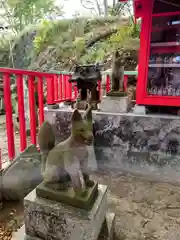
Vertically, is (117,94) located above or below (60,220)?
above

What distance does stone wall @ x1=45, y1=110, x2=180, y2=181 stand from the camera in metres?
2.18

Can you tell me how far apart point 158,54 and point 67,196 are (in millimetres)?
1914

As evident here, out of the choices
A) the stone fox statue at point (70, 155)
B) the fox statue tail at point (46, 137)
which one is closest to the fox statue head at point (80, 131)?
the stone fox statue at point (70, 155)

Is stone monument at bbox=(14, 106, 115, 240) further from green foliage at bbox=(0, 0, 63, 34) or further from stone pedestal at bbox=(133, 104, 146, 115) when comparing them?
green foliage at bbox=(0, 0, 63, 34)

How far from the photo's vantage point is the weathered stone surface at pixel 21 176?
1656 millimetres

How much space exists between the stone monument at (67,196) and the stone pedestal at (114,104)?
126cm

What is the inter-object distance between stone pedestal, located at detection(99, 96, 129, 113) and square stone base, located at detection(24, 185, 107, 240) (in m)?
1.36

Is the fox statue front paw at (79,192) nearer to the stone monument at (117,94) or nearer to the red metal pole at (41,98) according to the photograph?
the stone monument at (117,94)

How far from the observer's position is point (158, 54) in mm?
2277

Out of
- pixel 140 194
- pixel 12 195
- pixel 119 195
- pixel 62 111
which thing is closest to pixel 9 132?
pixel 12 195

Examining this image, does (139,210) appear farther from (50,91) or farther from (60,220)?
(50,91)

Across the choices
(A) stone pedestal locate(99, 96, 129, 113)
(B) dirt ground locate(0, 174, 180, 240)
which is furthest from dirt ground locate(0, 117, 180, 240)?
(A) stone pedestal locate(99, 96, 129, 113)

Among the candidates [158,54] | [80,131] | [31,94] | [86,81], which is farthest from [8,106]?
[158,54]

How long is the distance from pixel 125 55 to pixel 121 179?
2908mm
